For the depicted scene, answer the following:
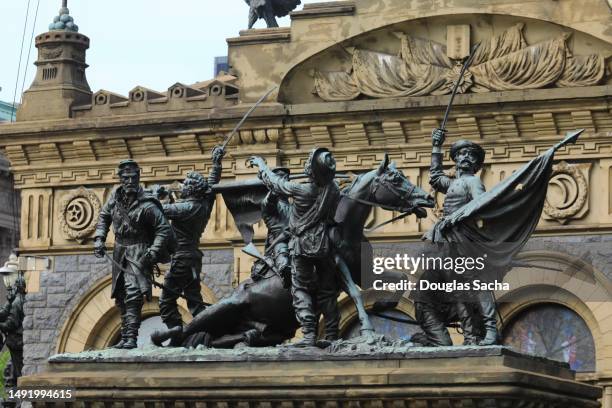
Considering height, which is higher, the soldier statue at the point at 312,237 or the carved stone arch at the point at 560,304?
the carved stone arch at the point at 560,304

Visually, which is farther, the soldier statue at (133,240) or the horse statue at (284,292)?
the soldier statue at (133,240)

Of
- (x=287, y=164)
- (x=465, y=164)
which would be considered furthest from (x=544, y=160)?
(x=287, y=164)

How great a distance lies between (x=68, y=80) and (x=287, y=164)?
5211mm

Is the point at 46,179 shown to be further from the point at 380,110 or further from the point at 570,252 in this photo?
the point at 570,252

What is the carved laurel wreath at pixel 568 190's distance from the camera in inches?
1804

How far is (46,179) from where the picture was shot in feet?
166

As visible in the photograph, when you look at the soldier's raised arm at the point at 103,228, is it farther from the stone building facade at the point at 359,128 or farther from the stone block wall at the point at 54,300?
the stone block wall at the point at 54,300

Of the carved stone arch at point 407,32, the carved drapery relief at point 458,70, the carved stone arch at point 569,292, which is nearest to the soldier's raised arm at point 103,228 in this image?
the carved stone arch at point 569,292

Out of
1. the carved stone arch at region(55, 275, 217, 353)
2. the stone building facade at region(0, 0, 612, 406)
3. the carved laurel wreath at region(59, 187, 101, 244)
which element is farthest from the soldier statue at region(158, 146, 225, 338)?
the carved laurel wreath at region(59, 187, 101, 244)

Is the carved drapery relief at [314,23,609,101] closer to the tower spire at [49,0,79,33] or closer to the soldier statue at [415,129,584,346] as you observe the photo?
the tower spire at [49,0,79,33]

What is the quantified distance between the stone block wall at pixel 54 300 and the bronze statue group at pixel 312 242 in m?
15.2

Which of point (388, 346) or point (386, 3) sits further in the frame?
point (386, 3)

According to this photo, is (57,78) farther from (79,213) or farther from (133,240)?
(133,240)

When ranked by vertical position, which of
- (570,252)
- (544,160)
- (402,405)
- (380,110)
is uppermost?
(380,110)
